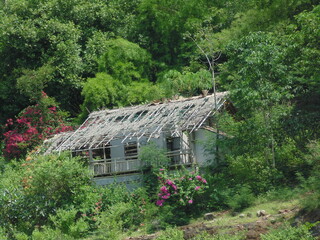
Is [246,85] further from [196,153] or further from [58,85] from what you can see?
[58,85]

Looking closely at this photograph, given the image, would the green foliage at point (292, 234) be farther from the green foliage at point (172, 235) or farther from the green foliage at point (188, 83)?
the green foliage at point (188, 83)

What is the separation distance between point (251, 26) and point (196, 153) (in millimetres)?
7665

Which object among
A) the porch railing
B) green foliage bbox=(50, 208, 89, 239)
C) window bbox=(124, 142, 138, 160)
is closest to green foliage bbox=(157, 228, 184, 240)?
green foliage bbox=(50, 208, 89, 239)

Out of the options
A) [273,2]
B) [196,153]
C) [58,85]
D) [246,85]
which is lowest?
[196,153]

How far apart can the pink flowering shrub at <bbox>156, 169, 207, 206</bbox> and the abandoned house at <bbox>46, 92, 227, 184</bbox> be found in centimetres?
206

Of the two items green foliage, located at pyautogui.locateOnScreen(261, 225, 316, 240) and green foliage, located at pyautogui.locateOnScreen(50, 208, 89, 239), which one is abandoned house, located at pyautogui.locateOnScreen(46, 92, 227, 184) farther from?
green foliage, located at pyautogui.locateOnScreen(261, 225, 316, 240)

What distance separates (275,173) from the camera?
19047 millimetres

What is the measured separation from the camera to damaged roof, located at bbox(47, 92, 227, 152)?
2197 cm

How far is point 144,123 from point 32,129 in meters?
7.45

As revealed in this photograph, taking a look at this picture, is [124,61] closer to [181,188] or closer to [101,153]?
[101,153]

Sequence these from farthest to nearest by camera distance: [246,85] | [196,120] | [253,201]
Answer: [196,120]
[246,85]
[253,201]

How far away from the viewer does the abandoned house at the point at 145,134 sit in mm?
22156

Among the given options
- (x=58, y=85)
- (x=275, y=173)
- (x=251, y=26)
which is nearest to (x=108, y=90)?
(x=58, y=85)

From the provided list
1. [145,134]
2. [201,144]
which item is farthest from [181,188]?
[145,134]
